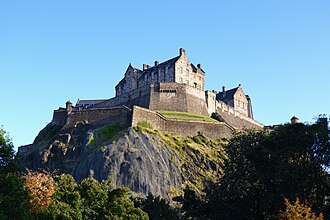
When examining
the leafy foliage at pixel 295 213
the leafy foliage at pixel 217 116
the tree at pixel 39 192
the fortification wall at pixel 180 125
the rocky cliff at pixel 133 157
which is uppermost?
the leafy foliage at pixel 217 116

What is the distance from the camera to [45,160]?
222ft

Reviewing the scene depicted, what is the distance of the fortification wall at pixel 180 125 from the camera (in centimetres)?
6931

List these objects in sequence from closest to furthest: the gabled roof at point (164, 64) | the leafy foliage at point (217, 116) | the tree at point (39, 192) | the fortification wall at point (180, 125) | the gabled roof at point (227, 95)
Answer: the tree at point (39, 192) < the fortification wall at point (180, 125) < the leafy foliage at point (217, 116) < the gabled roof at point (164, 64) < the gabled roof at point (227, 95)

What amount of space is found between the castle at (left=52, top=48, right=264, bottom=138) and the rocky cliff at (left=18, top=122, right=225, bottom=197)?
2194 millimetres

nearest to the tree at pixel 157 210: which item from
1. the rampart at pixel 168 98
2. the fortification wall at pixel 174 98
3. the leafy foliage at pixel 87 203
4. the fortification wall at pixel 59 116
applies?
the leafy foliage at pixel 87 203

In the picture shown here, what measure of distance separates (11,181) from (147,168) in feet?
115

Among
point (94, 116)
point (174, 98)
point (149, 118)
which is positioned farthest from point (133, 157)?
point (174, 98)

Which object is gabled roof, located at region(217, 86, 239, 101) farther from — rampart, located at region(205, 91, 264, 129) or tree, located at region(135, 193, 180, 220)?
tree, located at region(135, 193, 180, 220)

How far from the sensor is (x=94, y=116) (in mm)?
72750

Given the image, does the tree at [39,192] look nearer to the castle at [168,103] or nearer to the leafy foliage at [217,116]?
the castle at [168,103]

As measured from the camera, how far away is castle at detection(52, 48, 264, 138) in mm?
71562

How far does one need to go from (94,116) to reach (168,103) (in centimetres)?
1390

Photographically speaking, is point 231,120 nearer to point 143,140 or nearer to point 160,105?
point 160,105

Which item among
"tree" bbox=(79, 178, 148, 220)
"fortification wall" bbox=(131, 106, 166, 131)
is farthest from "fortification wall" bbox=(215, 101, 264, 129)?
"tree" bbox=(79, 178, 148, 220)
